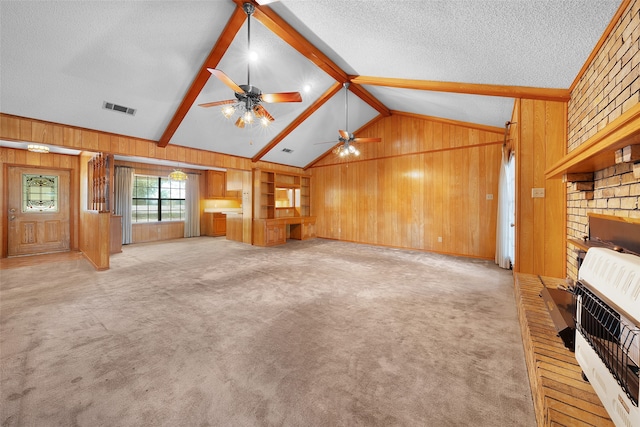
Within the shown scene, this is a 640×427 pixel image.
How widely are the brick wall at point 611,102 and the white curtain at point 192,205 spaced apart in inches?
372

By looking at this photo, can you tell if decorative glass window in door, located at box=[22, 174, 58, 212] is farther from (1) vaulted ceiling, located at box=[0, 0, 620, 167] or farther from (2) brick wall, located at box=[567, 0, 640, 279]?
(2) brick wall, located at box=[567, 0, 640, 279]

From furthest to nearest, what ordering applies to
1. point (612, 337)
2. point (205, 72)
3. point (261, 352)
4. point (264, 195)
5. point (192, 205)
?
point (192, 205)
point (264, 195)
point (205, 72)
point (261, 352)
point (612, 337)

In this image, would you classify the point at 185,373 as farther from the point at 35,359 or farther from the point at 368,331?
the point at 368,331

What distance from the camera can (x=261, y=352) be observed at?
2014 mm

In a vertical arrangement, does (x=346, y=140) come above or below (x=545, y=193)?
above

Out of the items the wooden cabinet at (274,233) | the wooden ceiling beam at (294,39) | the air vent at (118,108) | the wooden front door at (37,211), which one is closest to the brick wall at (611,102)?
the wooden ceiling beam at (294,39)

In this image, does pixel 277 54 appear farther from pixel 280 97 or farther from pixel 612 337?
pixel 612 337

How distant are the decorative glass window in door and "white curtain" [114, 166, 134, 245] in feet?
3.98

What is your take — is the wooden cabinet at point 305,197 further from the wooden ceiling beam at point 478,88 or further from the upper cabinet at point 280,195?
the wooden ceiling beam at point 478,88

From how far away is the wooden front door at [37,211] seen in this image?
17.8ft

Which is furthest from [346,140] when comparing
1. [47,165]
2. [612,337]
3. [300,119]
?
[47,165]

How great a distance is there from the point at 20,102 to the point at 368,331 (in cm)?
579

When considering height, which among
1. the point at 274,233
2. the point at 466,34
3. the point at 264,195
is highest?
the point at 466,34

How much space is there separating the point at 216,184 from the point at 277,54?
609 cm
